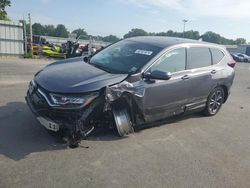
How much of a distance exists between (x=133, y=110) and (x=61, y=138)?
1274mm

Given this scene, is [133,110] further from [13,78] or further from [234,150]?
[13,78]

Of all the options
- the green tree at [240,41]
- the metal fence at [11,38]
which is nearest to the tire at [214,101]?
the metal fence at [11,38]

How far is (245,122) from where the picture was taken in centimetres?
668

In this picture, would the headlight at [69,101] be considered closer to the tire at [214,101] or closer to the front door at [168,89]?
the front door at [168,89]

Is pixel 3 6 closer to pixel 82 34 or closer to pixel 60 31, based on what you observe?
pixel 82 34

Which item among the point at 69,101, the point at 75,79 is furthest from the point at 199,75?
the point at 69,101

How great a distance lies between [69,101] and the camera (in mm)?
4129

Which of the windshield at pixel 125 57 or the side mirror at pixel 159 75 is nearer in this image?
the side mirror at pixel 159 75

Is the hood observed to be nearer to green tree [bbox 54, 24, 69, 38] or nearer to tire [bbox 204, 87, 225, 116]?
tire [bbox 204, 87, 225, 116]

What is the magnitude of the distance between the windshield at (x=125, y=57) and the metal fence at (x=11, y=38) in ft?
47.1

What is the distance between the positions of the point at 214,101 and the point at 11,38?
1564 centimetres

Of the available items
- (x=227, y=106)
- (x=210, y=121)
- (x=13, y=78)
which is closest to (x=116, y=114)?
(x=210, y=121)

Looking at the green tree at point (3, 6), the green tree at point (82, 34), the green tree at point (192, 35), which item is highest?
the green tree at point (192, 35)

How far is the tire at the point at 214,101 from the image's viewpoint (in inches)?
257
